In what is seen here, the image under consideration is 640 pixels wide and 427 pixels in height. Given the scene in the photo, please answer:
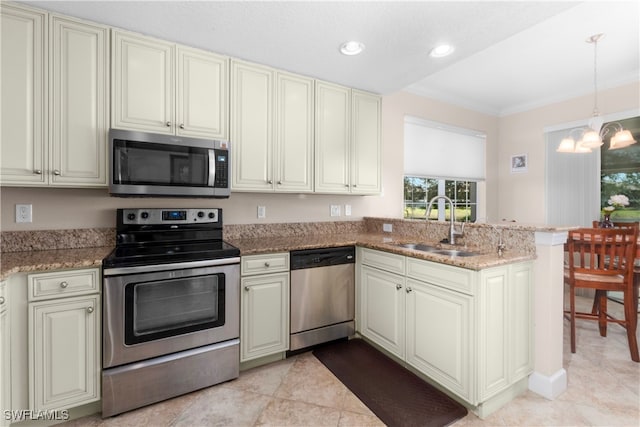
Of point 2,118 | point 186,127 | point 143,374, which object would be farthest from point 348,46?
point 143,374

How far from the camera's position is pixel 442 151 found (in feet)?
13.6

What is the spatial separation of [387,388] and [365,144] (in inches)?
83.5

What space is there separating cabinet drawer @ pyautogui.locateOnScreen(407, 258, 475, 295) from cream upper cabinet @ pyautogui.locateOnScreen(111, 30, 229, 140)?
1691 mm

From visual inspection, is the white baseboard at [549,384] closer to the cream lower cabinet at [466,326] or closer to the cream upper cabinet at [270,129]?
the cream lower cabinet at [466,326]

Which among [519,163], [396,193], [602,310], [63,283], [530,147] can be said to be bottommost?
[602,310]

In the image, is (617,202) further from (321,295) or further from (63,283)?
(63,283)

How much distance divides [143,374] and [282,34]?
2323 millimetres

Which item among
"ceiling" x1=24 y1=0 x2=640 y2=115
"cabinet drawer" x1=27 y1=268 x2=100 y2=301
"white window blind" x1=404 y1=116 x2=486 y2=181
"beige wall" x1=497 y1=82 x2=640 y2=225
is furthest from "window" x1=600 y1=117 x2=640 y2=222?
"cabinet drawer" x1=27 y1=268 x2=100 y2=301

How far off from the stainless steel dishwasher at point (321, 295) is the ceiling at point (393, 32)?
1533 millimetres

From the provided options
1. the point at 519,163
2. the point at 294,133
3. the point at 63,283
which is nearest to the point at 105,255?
the point at 63,283

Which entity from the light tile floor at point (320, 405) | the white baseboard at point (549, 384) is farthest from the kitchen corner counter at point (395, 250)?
the light tile floor at point (320, 405)

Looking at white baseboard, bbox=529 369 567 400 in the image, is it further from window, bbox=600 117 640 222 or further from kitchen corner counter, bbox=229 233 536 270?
window, bbox=600 117 640 222

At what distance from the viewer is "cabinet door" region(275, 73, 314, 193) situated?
102 inches

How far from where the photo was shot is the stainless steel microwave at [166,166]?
6.32 ft
